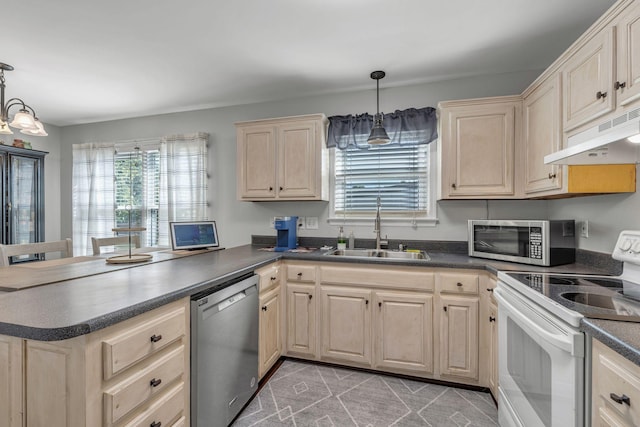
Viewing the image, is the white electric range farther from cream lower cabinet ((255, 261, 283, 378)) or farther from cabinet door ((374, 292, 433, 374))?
cream lower cabinet ((255, 261, 283, 378))

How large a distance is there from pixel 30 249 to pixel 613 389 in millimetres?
3456

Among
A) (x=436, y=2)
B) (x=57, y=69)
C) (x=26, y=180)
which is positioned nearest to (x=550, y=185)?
(x=436, y=2)

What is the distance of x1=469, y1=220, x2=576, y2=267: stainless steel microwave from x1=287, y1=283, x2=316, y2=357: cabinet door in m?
1.36

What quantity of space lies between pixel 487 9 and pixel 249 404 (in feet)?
9.19

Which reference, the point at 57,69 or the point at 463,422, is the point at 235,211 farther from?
the point at 463,422

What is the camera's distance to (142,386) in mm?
1104

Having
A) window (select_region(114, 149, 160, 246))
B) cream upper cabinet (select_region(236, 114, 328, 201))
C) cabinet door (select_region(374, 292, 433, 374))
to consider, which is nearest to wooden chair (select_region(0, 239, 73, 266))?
window (select_region(114, 149, 160, 246))

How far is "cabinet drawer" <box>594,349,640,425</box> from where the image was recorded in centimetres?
79

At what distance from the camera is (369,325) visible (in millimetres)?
2219

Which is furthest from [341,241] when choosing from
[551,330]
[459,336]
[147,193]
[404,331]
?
[147,193]

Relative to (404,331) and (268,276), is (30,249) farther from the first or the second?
(404,331)

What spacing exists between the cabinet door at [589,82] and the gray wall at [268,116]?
0.93 m

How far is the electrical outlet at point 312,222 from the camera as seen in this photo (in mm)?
3002

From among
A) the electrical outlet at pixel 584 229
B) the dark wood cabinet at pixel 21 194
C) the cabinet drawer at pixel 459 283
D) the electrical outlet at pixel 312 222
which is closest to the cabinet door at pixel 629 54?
the electrical outlet at pixel 584 229
